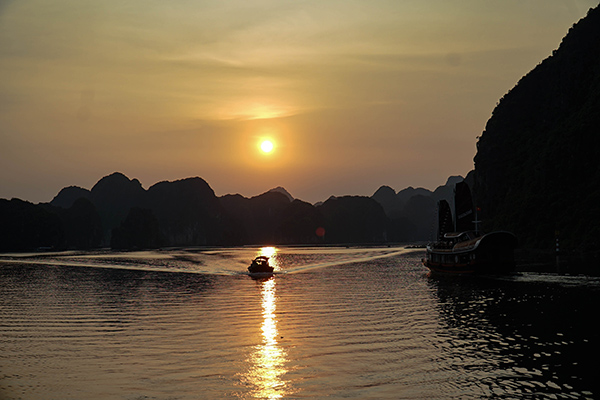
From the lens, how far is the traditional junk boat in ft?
229

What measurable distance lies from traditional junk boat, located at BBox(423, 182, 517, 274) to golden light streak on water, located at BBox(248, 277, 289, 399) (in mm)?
41276

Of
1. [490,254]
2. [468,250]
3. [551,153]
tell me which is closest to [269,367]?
[490,254]

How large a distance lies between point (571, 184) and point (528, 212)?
43.2 ft

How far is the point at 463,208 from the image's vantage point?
9106 cm

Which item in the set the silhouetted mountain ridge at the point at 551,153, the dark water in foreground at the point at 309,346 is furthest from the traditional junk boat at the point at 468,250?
the silhouetted mountain ridge at the point at 551,153

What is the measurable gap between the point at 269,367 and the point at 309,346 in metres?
4.98

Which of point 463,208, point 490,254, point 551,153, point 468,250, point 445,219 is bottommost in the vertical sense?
point 490,254

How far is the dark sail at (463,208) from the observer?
89.9 metres

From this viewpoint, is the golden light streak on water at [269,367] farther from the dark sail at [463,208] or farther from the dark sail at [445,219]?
the dark sail at [445,219]

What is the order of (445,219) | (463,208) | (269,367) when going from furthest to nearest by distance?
(445,219), (463,208), (269,367)

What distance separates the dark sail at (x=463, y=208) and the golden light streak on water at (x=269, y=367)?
60.2 m

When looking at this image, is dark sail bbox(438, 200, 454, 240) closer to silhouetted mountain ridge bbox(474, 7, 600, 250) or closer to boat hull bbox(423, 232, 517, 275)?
boat hull bbox(423, 232, 517, 275)

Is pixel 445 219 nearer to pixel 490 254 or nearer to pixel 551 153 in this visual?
pixel 490 254

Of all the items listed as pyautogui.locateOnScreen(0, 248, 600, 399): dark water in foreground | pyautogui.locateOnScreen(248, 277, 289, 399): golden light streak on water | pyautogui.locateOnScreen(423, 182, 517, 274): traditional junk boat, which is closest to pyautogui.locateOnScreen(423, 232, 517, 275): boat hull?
pyautogui.locateOnScreen(423, 182, 517, 274): traditional junk boat
